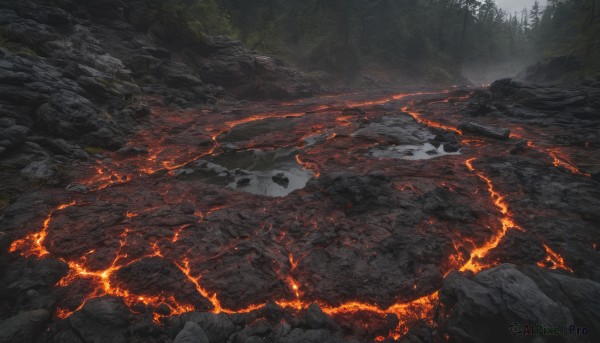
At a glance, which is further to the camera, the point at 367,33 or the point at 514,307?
the point at 367,33

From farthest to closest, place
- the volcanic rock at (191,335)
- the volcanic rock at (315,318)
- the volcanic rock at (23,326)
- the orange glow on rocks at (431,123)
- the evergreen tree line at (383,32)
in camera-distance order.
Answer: the evergreen tree line at (383,32)
the orange glow on rocks at (431,123)
the volcanic rock at (315,318)
the volcanic rock at (191,335)
the volcanic rock at (23,326)

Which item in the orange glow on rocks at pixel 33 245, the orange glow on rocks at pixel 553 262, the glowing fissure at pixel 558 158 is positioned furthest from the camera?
the glowing fissure at pixel 558 158

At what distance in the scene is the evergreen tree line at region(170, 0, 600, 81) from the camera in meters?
40.2

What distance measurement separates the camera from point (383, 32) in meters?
52.4

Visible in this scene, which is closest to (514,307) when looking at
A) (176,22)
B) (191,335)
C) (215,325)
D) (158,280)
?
(215,325)

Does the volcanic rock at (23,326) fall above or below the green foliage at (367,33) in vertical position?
below

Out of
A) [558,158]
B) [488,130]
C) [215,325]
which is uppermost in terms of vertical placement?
[558,158]

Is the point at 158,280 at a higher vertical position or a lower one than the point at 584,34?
lower

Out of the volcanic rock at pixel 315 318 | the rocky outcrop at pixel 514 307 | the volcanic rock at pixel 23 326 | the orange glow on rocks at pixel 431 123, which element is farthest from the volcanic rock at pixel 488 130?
the volcanic rock at pixel 23 326

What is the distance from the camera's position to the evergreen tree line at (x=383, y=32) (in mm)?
40250

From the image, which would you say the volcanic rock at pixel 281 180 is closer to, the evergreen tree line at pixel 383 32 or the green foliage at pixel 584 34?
the evergreen tree line at pixel 383 32

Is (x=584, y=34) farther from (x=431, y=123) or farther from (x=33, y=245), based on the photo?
(x=33, y=245)

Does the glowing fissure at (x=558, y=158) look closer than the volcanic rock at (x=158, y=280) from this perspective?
No

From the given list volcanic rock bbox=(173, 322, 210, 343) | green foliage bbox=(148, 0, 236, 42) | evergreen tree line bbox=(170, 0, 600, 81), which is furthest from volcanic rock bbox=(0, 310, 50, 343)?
evergreen tree line bbox=(170, 0, 600, 81)
